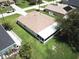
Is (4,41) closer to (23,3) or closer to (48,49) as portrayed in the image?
(48,49)

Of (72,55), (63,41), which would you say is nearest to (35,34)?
(63,41)

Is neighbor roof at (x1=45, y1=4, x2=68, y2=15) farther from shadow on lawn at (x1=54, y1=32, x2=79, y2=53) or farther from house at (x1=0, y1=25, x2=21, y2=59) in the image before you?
house at (x1=0, y1=25, x2=21, y2=59)

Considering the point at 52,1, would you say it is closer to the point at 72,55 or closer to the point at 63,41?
the point at 63,41

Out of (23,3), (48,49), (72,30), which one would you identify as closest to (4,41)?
(48,49)

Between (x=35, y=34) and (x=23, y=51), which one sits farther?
(x=35, y=34)

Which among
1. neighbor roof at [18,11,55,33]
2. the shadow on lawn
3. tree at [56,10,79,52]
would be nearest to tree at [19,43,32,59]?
neighbor roof at [18,11,55,33]

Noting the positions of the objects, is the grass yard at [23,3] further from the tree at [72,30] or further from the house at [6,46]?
the house at [6,46]

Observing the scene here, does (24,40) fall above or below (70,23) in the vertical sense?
below
